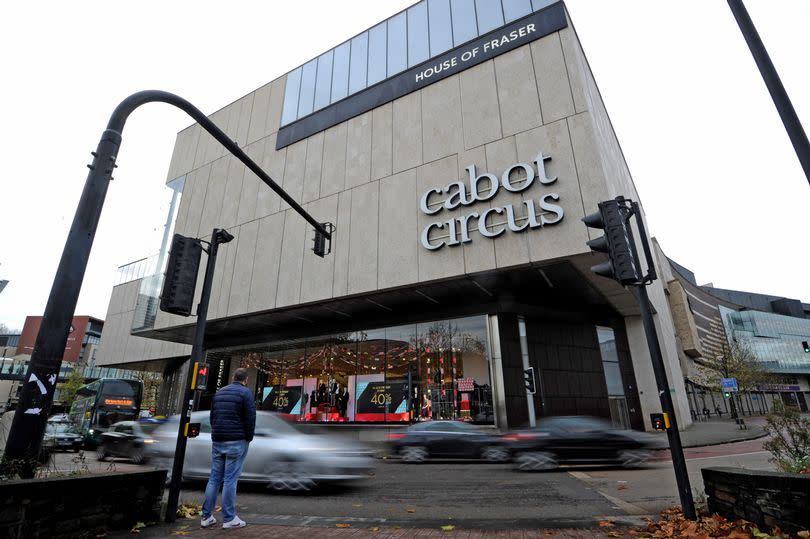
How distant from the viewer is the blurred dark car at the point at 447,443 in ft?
40.2

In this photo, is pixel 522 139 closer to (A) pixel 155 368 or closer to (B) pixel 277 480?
(B) pixel 277 480

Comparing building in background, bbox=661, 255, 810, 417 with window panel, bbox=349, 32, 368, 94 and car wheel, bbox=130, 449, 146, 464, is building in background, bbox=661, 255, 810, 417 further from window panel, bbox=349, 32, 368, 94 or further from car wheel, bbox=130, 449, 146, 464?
car wheel, bbox=130, 449, 146, 464

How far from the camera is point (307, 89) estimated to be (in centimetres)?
2612

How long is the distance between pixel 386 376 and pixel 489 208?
925cm

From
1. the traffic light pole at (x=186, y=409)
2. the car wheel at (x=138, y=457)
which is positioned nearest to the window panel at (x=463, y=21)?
the traffic light pole at (x=186, y=409)

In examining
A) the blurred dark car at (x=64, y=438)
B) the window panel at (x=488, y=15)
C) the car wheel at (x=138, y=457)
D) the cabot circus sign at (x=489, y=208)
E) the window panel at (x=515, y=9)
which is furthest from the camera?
the window panel at (x=488, y=15)

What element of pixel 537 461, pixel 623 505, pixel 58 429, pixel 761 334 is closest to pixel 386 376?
pixel 537 461

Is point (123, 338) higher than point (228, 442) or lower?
higher

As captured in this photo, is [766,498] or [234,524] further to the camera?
[234,524]

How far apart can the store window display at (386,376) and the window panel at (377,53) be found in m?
14.1

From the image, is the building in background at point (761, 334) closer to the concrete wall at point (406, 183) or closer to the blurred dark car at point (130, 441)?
the concrete wall at point (406, 183)

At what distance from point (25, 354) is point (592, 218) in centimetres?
10300

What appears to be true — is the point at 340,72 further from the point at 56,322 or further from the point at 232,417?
the point at 56,322

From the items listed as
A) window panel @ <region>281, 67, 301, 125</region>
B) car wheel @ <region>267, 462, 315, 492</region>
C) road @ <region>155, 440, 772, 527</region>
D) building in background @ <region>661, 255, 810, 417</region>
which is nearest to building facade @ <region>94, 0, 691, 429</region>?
window panel @ <region>281, 67, 301, 125</region>
